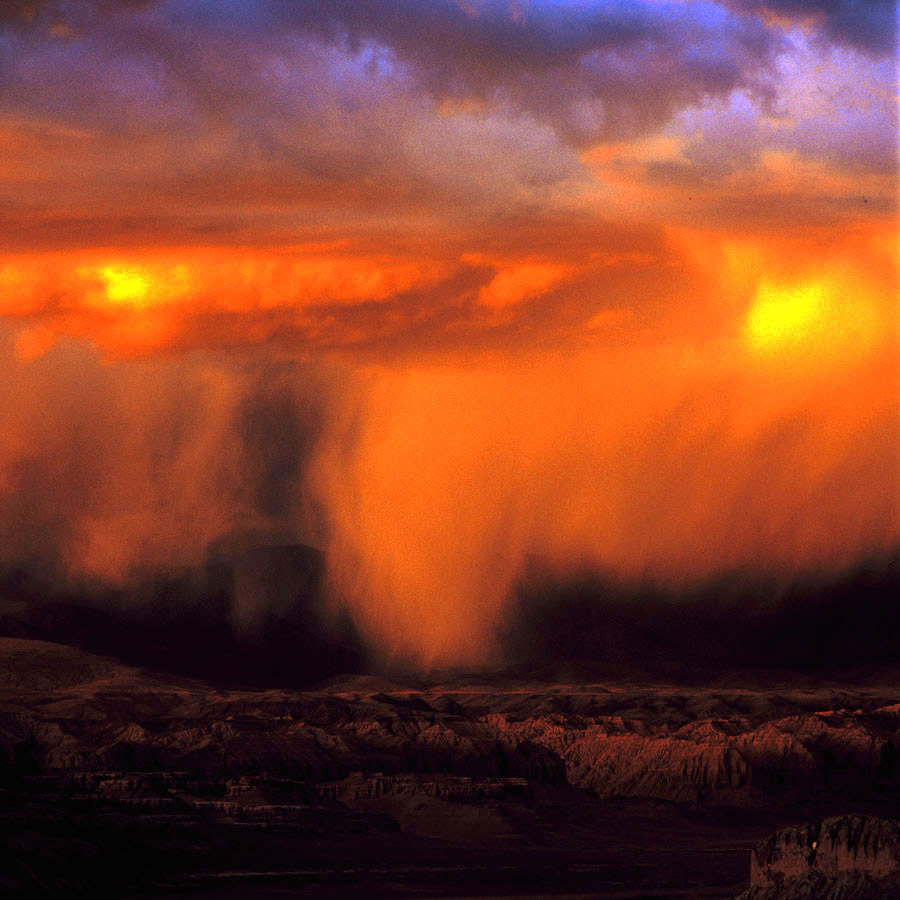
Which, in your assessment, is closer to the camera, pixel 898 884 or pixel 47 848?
pixel 898 884

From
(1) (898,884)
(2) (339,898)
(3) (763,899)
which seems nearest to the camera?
(1) (898,884)

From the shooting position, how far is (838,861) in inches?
4695

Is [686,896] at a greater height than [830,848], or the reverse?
[830,848]

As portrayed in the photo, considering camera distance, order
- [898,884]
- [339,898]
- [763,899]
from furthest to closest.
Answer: [339,898]
[763,899]
[898,884]

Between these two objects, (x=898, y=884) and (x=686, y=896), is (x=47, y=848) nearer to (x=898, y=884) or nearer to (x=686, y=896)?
(x=686, y=896)

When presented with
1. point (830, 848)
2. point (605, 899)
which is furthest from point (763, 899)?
point (605, 899)

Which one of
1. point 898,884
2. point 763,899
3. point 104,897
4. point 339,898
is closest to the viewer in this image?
point 898,884

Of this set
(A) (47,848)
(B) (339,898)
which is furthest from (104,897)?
(B) (339,898)

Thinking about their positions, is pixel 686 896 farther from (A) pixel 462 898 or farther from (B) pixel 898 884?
(B) pixel 898 884

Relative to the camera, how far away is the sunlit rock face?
116m

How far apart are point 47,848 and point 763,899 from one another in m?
87.5

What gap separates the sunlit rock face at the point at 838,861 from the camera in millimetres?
116062

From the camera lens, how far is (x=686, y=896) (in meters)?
200

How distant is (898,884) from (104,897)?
92225 millimetres
